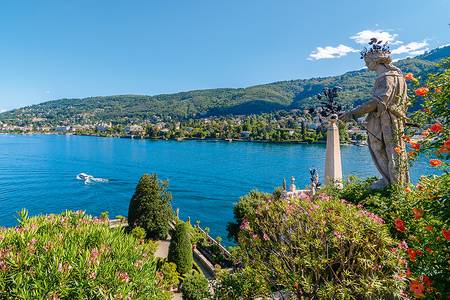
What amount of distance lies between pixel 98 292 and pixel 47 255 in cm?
85

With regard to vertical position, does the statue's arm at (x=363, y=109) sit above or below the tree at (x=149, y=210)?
above

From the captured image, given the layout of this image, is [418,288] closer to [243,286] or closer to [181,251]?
[243,286]

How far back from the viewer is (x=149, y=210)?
21.5 meters

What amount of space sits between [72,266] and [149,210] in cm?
1829

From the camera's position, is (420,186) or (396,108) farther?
(396,108)

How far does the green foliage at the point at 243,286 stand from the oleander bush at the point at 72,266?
1.75m

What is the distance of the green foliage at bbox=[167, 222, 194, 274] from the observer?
15.3 meters

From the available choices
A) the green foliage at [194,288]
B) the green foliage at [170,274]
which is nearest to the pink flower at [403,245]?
the green foliage at [194,288]

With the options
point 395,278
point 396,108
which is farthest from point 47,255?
point 396,108

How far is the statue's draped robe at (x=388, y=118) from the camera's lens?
597cm

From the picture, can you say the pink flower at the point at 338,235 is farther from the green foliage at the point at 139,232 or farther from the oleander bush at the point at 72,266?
the green foliage at the point at 139,232

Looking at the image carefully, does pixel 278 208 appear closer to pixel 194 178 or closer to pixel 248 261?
pixel 248 261

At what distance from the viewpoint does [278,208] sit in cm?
574

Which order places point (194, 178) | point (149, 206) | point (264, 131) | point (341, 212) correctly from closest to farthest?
point (341, 212)
point (149, 206)
point (194, 178)
point (264, 131)
